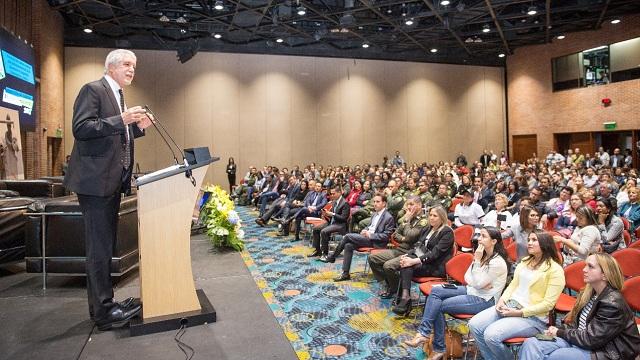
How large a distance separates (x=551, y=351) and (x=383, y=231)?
10.2ft

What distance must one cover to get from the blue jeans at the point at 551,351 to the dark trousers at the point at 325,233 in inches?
155

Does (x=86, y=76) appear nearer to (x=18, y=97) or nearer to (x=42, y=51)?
(x=42, y=51)

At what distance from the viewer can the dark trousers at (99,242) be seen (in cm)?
284

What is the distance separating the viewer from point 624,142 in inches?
627

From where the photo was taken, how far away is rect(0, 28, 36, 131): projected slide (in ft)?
27.2

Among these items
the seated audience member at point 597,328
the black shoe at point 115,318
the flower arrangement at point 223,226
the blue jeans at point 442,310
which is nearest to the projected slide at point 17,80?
the flower arrangement at point 223,226

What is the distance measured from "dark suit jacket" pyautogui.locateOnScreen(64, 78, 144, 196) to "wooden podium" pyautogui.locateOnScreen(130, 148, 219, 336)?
0.19 meters

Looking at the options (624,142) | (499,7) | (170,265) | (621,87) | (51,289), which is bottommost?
(51,289)

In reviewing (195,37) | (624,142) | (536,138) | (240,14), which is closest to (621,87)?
(624,142)

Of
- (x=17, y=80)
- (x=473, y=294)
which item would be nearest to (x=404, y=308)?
(x=473, y=294)

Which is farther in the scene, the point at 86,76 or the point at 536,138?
the point at 536,138

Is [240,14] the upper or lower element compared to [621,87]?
upper

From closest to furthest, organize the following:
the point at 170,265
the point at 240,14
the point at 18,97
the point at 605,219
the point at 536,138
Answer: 1. the point at 170,265
2. the point at 605,219
3. the point at 18,97
4. the point at 240,14
5. the point at 536,138

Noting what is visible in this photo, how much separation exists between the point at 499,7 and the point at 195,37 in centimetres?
1026
